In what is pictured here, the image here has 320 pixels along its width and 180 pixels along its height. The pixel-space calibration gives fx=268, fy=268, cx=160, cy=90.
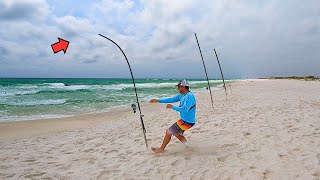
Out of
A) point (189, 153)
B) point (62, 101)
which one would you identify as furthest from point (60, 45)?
point (62, 101)

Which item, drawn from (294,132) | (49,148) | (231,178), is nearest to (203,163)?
(231,178)

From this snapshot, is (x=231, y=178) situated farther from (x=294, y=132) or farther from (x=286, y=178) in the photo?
(x=294, y=132)

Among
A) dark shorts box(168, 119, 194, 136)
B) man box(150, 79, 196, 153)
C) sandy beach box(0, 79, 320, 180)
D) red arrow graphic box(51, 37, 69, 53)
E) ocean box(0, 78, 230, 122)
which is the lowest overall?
ocean box(0, 78, 230, 122)

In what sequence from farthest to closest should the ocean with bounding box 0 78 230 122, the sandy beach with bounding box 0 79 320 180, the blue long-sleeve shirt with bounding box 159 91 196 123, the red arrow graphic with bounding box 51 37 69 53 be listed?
1. the ocean with bounding box 0 78 230 122
2. the red arrow graphic with bounding box 51 37 69 53
3. the blue long-sleeve shirt with bounding box 159 91 196 123
4. the sandy beach with bounding box 0 79 320 180

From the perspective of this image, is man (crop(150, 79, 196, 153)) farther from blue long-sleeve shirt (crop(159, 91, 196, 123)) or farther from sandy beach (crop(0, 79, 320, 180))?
sandy beach (crop(0, 79, 320, 180))

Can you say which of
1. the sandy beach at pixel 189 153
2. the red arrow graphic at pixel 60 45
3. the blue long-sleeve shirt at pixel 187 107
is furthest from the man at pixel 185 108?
the red arrow graphic at pixel 60 45

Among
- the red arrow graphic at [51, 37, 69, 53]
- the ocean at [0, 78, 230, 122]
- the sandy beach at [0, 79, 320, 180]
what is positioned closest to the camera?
the sandy beach at [0, 79, 320, 180]

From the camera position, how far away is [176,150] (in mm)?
5570

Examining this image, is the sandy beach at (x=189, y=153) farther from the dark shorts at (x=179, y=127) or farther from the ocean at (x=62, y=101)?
the ocean at (x=62, y=101)

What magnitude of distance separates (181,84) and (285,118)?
4313 millimetres

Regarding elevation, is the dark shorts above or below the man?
below

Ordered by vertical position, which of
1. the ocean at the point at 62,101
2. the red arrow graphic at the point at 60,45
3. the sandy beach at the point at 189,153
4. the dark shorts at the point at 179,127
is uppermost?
the red arrow graphic at the point at 60,45

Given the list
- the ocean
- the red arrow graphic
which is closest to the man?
the red arrow graphic

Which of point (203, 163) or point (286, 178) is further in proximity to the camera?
point (203, 163)
